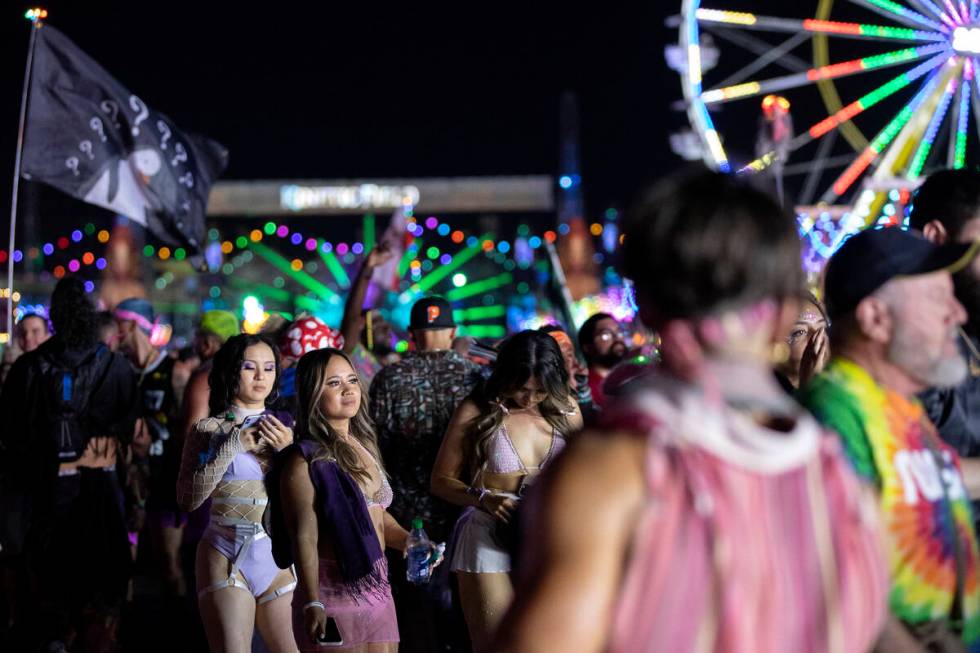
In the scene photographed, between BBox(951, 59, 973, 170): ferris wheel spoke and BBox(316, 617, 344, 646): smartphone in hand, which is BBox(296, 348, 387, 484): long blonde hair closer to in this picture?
BBox(316, 617, 344, 646): smartphone in hand

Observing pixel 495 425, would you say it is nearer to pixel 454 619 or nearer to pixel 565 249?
pixel 454 619

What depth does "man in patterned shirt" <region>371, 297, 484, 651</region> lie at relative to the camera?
730 cm

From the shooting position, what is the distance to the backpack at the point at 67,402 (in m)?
7.41

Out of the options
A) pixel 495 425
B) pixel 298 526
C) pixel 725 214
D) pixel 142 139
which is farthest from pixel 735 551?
pixel 142 139

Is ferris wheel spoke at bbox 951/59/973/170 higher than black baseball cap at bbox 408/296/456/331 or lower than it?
higher

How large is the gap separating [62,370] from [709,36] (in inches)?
502

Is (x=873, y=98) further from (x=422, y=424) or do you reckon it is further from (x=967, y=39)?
(x=422, y=424)

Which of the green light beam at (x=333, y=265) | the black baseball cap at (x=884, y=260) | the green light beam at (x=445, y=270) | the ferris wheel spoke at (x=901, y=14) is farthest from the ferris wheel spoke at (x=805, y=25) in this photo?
the green light beam at (x=333, y=265)

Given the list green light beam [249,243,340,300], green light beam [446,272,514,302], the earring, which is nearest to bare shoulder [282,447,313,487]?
the earring

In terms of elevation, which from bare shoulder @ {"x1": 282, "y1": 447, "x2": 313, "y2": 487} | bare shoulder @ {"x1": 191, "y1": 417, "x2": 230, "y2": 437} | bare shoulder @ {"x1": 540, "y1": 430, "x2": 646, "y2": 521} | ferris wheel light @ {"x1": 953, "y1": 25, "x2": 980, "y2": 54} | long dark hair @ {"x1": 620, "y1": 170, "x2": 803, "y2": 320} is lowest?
bare shoulder @ {"x1": 282, "y1": 447, "x2": 313, "y2": 487}

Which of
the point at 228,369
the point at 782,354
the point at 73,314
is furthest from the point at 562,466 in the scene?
the point at 73,314

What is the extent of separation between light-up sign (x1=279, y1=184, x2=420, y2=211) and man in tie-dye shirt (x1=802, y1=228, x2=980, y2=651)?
82889mm

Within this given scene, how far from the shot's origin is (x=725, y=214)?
208cm

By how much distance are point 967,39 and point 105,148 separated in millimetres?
10794
